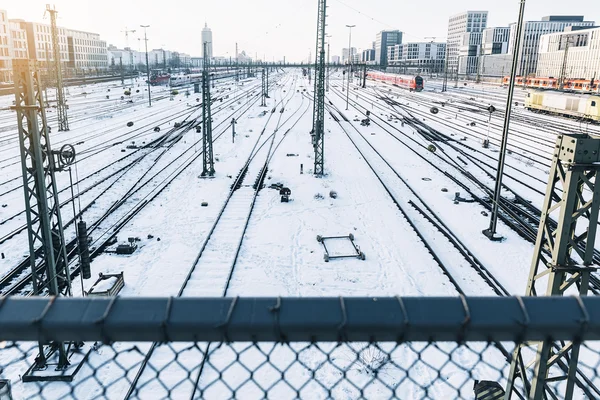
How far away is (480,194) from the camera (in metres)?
22.0

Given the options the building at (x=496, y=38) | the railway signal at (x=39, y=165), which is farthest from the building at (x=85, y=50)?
the building at (x=496, y=38)

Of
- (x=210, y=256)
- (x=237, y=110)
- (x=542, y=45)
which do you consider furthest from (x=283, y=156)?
(x=542, y=45)

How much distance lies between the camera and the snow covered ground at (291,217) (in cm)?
1304

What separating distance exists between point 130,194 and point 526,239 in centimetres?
1725

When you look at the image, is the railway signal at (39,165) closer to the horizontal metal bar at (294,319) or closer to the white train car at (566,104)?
the horizontal metal bar at (294,319)

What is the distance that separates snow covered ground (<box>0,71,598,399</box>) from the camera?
13.0 m

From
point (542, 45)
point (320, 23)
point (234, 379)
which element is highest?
point (542, 45)

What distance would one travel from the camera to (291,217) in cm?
1883

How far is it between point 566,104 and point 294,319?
52.9 metres

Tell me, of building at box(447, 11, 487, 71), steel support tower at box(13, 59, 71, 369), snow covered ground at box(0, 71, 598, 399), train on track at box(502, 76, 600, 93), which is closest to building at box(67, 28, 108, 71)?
snow covered ground at box(0, 71, 598, 399)

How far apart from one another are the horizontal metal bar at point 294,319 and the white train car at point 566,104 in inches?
1887

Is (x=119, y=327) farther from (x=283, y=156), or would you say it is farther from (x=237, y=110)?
(x=237, y=110)

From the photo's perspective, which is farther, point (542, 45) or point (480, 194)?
point (542, 45)

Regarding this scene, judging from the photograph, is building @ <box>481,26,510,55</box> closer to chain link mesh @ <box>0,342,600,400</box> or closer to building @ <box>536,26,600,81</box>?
building @ <box>536,26,600,81</box>
